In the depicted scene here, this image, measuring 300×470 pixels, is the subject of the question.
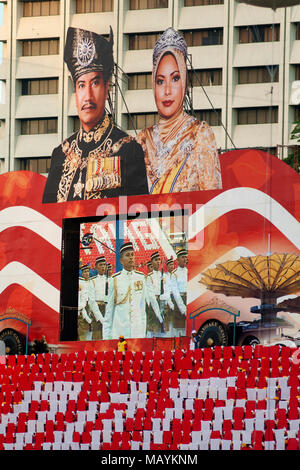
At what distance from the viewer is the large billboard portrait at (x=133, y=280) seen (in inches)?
1071

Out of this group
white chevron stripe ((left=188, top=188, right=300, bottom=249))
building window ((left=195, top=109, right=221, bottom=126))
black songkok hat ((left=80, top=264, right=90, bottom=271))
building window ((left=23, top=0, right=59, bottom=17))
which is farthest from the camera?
building window ((left=23, top=0, right=59, bottom=17))

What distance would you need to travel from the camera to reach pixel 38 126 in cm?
3100

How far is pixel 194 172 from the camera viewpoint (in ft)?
89.7

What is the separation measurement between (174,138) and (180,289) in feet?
12.2

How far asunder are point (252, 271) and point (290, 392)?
4.47 metres

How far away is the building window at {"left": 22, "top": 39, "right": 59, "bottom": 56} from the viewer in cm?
3045

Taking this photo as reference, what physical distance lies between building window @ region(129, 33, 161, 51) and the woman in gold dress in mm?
312

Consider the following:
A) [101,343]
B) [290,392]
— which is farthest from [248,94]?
[290,392]

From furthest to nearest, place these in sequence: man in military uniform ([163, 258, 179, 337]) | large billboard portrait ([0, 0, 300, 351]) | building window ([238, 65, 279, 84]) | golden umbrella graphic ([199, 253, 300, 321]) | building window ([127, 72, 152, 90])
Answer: building window ([127, 72, 152, 90]), building window ([238, 65, 279, 84]), man in military uniform ([163, 258, 179, 337]), large billboard portrait ([0, 0, 300, 351]), golden umbrella graphic ([199, 253, 300, 321])

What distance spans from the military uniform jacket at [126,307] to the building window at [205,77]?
→ 193 inches

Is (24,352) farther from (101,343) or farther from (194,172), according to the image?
(194,172)

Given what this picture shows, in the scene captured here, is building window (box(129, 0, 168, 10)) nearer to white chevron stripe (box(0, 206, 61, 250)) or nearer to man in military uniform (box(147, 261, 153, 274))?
white chevron stripe (box(0, 206, 61, 250))

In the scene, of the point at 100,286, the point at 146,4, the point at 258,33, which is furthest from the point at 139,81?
the point at 100,286

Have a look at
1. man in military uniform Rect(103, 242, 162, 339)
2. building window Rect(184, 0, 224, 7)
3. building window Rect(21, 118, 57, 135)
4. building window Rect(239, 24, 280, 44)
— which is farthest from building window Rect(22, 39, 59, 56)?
man in military uniform Rect(103, 242, 162, 339)
